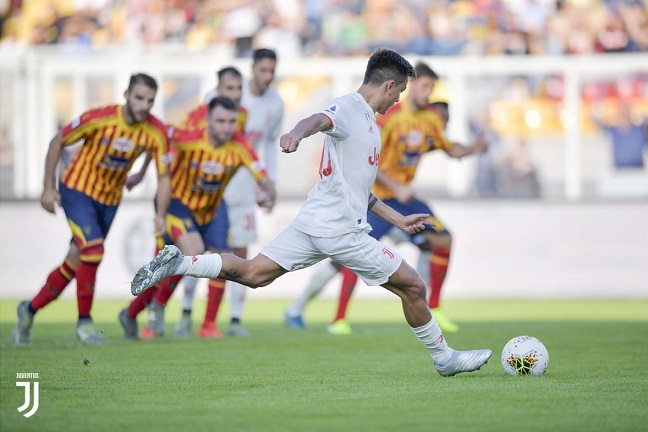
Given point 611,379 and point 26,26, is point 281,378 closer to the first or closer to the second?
point 611,379

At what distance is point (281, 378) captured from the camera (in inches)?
328

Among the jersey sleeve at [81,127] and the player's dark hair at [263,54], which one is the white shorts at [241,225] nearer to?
the player's dark hair at [263,54]

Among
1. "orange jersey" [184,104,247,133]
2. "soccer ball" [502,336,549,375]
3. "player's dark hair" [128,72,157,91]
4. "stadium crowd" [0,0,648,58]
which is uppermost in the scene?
"stadium crowd" [0,0,648,58]

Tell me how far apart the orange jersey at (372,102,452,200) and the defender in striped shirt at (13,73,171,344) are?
2.82 m

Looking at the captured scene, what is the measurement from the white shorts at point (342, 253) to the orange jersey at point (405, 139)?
190 inches

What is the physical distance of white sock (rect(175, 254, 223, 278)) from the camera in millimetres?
8148

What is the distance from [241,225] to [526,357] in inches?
216

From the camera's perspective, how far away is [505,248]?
19422 millimetres

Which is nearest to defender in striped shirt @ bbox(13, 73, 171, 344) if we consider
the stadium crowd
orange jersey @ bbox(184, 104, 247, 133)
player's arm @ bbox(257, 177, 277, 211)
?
orange jersey @ bbox(184, 104, 247, 133)

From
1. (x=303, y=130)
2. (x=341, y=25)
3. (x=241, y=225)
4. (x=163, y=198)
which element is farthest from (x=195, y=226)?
(x=341, y=25)

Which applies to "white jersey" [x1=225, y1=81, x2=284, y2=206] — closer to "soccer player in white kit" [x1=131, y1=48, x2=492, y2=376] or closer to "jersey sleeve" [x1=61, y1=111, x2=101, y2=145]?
"jersey sleeve" [x1=61, y1=111, x2=101, y2=145]

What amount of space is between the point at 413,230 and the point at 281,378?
1400 millimetres

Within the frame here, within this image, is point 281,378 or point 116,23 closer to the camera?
point 281,378

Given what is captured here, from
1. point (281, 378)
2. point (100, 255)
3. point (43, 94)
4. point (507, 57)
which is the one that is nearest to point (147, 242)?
point (43, 94)
